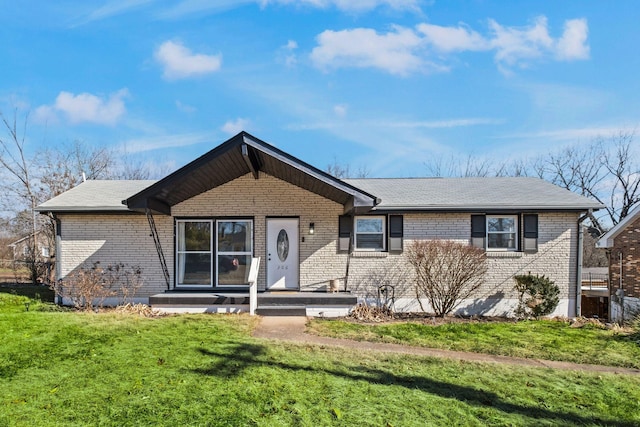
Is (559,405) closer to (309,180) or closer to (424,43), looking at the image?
(309,180)

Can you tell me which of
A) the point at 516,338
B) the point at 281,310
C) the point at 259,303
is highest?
the point at 259,303

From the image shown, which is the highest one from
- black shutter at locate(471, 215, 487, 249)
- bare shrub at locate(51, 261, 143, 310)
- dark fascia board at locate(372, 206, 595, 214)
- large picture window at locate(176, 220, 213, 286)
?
dark fascia board at locate(372, 206, 595, 214)

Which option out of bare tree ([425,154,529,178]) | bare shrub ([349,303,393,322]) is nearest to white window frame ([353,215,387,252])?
bare shrub ([349,303,393,322])

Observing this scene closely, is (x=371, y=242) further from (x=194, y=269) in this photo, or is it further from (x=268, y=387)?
(x=268, y=387)

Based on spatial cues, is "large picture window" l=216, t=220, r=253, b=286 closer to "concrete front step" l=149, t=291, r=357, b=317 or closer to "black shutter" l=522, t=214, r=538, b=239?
"concrete front step" l=149, t=291, r=357, b=317

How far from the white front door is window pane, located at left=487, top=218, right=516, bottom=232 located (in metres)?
5.69

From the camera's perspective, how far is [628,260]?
12.6 m

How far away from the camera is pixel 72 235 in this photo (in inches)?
484

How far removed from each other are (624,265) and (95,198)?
16590 millimetres

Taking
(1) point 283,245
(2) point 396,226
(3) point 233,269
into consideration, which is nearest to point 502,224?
(2) point 396,226

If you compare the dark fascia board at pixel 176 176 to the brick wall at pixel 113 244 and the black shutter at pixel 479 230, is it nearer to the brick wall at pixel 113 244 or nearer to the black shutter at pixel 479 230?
the brick wall at pixel 113 244

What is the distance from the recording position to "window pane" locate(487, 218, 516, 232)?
1202cm

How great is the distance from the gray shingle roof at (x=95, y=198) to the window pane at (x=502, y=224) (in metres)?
10.6

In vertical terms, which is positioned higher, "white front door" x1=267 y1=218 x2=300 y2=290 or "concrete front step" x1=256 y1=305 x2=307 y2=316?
"white front door" x1=267 y1=218 x2=300 y2=290
